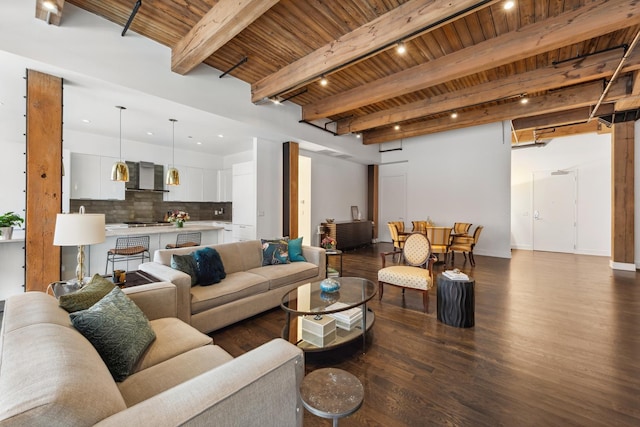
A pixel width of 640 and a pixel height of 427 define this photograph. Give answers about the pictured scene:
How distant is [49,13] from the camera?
2580mm

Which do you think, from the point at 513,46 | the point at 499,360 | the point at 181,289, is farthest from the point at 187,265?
the point at 513,46

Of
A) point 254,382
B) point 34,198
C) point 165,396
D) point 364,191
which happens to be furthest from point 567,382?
point 364,191

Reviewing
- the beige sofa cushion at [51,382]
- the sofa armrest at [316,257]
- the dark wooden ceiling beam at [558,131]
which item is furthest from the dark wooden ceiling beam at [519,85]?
the beige sofa cushion at [51,382]

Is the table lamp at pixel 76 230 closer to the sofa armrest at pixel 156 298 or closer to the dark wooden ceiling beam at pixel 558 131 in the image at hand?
the sofa armrest at pixel 156 298

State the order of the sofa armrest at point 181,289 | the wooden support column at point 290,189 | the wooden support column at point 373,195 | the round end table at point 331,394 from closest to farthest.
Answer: the round end table at point 331,394
the sofa armrest at point 181,289
the wooden support column at point 290,189
the wooden support column at point 373,195

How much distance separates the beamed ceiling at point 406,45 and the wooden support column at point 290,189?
3.56 feet

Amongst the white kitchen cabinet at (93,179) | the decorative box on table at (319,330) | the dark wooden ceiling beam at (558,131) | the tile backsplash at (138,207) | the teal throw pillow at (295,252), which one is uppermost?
the dark wooden ceiling beam at (558,131)

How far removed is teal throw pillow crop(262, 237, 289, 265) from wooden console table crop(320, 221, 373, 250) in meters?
3.50

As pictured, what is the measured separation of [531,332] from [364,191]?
6.92m

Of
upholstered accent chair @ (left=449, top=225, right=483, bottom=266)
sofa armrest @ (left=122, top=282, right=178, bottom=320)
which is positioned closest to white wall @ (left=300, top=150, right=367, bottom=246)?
upholstered accent chair @ (left=449, top=225, right=483, bottom=266)

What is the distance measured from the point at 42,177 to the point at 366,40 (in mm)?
3868

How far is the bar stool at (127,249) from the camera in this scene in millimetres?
4281

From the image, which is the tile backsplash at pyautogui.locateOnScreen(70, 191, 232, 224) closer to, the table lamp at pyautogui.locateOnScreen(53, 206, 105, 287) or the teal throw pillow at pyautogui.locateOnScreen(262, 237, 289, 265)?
the teal throw pillow at pyautogui.locateOnScreen(262, 237, 289, 265)

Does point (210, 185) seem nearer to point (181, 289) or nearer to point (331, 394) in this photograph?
point (181, 289)
